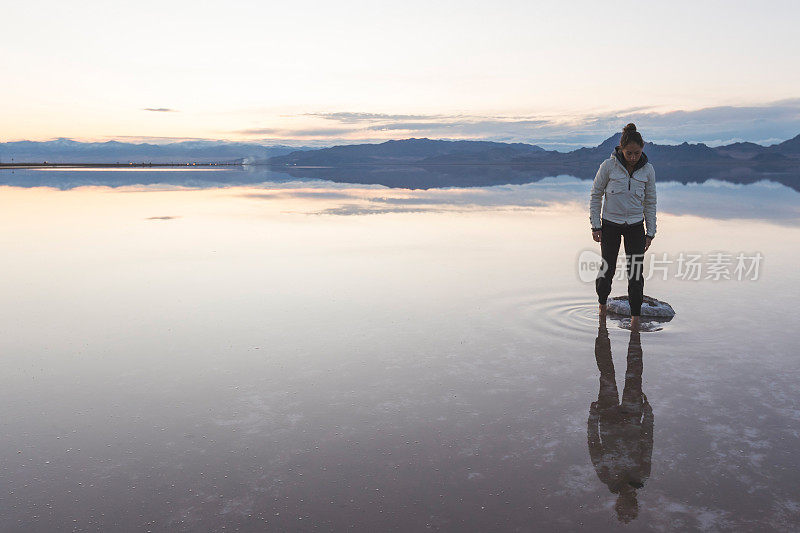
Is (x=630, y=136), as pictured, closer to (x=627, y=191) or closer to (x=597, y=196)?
(x=627, y=191)

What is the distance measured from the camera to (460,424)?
4.48 meters

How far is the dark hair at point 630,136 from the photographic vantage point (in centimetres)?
691

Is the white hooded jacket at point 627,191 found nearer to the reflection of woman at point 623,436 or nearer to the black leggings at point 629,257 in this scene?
the black leggings at point 629,257

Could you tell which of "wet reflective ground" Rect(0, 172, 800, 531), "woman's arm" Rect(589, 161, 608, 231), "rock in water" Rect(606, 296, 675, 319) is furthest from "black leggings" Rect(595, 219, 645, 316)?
"wet reflective ground" Rect(0, 172, 800, 531)

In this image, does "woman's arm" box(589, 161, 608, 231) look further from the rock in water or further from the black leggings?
the rock in water

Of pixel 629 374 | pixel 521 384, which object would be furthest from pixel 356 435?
pixel 629 374

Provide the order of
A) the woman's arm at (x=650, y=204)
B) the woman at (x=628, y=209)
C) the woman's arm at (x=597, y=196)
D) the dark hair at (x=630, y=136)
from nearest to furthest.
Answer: the dark hair at (x=630, y=136)
the woman at (x=628, y=209)
the woman's arm at (x=650, y=204)
the woman's arm at (x=597, y=196)

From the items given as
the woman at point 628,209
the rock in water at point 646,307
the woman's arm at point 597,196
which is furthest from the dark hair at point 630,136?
the rock in water at point 646,307

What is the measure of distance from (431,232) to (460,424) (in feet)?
37.6

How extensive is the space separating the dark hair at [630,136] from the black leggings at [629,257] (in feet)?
3.19

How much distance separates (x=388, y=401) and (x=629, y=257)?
409 cm

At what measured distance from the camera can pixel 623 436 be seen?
4.29 m

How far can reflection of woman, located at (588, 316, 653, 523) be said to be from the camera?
363cm

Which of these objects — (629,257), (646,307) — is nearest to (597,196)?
(629,257)
